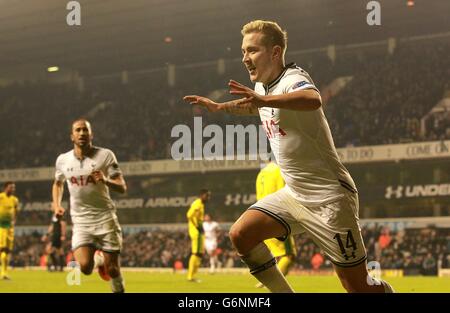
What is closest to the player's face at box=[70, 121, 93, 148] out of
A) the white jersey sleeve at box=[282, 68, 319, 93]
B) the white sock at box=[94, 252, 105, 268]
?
the white sock at box=[94, 252, 105, 268]

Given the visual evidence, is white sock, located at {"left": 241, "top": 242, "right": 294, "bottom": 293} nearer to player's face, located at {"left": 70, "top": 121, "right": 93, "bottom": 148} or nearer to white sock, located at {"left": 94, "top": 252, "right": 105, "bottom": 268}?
player's face, located at {"left": 70, "top": 121, "right": 93, "bottom": 148}

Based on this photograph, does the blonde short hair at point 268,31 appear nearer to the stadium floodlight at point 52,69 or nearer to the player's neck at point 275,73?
the player's neck at point 275,73

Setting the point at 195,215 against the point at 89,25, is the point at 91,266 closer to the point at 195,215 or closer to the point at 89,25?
the point at 195,215

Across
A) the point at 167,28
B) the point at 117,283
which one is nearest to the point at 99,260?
the point at 117,283

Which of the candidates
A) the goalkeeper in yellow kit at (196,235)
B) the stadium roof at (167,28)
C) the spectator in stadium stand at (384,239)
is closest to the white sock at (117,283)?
the goalkeeper in yellow kit at (196,235)

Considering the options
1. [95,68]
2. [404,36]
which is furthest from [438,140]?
[95,68]

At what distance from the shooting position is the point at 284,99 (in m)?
4.91

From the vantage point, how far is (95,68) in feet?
103

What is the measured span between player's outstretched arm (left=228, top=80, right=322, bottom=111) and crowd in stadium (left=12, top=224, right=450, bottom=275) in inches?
668

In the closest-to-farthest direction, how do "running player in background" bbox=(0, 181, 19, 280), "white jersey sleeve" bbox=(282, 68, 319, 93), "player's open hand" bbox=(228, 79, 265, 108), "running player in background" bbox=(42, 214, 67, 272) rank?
1. "player's open hand" bbox=(228, 79, 265, 108)
2. "white jersey sleeve" bbox=(282, 68, 319, 93)
3. "running player in background" bbox=(0, 181, 19, 280)
4. "running player in background" bbox=(42, 214, 67, 272)

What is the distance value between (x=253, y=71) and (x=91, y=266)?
14.4 ft

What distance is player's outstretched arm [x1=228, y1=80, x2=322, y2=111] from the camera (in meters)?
4.84

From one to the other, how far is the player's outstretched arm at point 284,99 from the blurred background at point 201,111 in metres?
16.8

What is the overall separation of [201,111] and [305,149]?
73.7ft
